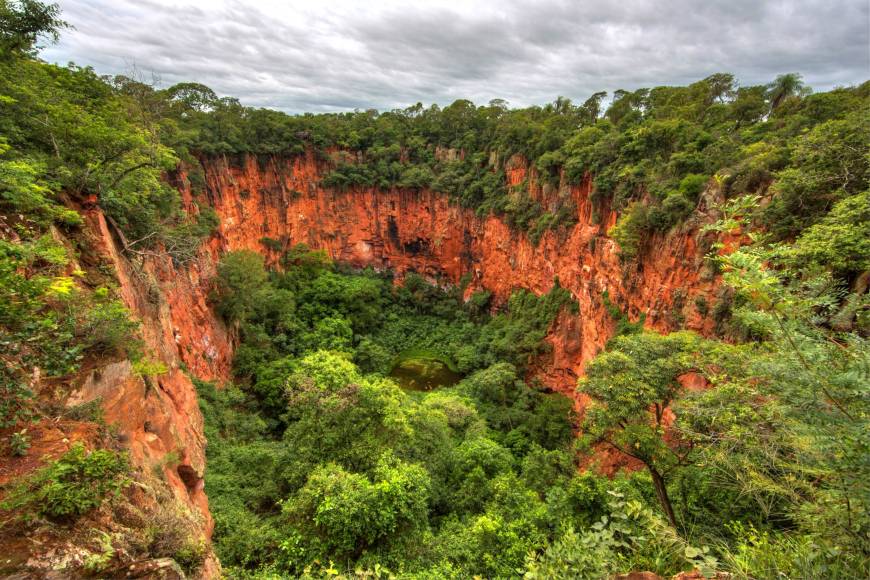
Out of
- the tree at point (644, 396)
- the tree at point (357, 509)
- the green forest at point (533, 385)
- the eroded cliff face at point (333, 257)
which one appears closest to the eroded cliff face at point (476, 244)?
the eroded cliff face at point (333, 257)

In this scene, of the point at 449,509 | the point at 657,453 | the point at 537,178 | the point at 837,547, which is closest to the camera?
the point at 837,547

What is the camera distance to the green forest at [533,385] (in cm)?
422

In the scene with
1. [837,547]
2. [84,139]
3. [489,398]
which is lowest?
[489,398]

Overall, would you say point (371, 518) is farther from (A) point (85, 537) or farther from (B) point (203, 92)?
(B) point (203, 92)

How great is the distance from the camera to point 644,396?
396 inches

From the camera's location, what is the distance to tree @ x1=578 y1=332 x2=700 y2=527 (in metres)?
9.84

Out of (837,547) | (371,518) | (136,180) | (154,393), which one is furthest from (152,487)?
(136,180)

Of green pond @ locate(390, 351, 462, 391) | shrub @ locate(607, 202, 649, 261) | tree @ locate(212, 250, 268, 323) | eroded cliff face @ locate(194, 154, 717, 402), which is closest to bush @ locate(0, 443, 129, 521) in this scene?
eroded cliff face @ locate(194, 154, 717, 402)

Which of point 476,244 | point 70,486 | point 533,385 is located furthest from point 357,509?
point 476,244

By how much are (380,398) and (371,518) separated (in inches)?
124

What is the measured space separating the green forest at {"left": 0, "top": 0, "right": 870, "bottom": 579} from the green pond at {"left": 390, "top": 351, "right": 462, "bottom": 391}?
3175 mm

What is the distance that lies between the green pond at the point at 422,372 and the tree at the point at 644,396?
18.6 metres

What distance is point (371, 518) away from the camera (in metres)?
8.20

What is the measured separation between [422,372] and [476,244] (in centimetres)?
1347
